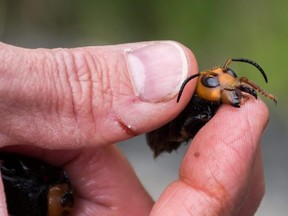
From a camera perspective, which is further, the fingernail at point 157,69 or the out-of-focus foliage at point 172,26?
the out-of-focus foliage at point 172,26

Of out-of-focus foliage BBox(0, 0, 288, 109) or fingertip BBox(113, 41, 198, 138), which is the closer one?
fingertip BBox(113, 41, 198, 138)

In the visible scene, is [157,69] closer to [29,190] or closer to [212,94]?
[212,94]

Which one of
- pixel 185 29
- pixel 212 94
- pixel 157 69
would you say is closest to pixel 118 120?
pixel 157 69

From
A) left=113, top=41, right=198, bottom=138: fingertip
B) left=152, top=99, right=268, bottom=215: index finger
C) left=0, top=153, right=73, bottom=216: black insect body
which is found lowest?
left=0, top=153, right=73, bottom=216: black insect body

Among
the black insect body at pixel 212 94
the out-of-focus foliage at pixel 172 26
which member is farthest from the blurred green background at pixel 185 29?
the black insect body at pixel 212 94

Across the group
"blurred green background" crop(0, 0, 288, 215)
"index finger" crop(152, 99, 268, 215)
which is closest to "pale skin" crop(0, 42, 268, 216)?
"index finger" crop(152, 99, 268, 215)

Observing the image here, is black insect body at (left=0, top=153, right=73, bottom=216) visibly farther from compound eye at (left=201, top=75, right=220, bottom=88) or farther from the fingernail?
compound eye at (left=201, top=75, right=220, bottom=88)

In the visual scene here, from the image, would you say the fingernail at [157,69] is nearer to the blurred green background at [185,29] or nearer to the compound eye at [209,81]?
the compound eye at [209,81]
